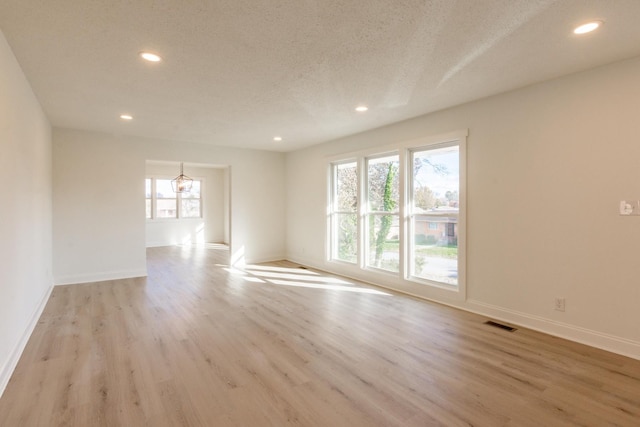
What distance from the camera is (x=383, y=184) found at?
17.3 ft

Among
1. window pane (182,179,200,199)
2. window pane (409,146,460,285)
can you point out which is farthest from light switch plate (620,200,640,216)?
window pane (182,179,200,199)

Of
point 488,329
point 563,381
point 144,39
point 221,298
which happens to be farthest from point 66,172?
point 563,381

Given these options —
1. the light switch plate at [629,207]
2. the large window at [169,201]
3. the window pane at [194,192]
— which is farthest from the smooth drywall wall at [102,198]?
the light switch plate at [629,207]

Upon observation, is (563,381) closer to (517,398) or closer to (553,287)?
(517,398)

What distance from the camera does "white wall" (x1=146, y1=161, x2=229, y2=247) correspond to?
396 inches

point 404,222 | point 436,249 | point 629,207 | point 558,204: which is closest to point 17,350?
point 404,222

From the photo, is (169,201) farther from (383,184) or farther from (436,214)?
(436,214)

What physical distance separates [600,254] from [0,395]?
4.81m

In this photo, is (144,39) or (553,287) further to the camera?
(553,287)

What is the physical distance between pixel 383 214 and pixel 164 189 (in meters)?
7.85

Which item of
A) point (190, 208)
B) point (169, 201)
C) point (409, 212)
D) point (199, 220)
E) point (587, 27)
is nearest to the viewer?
point (587, 27)

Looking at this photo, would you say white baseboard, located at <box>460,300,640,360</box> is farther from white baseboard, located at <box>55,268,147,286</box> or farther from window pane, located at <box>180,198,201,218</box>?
window pane, located at <box>180,198,201,218</box>

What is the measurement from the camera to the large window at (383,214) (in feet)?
16.5

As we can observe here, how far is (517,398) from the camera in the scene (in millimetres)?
2152
